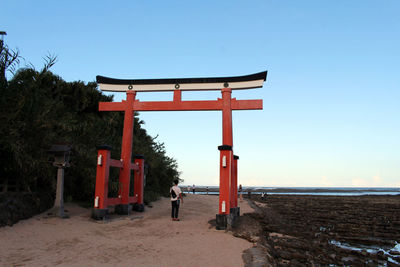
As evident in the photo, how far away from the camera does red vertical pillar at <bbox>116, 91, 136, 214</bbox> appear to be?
36.0 ft

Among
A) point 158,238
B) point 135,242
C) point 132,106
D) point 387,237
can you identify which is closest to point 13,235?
point 135,242

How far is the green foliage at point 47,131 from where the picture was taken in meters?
8.09

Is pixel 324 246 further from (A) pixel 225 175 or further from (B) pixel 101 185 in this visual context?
(B) pixel 101 185

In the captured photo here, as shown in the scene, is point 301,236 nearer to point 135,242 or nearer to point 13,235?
point 135,242

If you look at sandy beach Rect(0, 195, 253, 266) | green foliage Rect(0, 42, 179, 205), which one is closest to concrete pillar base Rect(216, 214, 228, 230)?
sandy beach Rect(0, 195, 253, 266)

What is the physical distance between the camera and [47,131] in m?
9.03

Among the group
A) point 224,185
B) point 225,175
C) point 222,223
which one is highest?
point 225,175

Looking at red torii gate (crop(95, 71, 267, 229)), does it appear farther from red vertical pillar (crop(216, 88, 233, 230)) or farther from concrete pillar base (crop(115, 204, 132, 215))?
red vertical pillar (crop(216, 88, 233, 230))

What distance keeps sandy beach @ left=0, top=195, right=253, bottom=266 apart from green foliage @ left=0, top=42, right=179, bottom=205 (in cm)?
154

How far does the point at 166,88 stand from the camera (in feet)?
37.3

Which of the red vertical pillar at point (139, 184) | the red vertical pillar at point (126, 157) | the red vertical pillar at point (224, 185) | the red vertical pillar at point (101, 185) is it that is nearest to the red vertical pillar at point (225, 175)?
the red vertical pillar at point (224, 185)

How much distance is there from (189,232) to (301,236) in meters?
3.98

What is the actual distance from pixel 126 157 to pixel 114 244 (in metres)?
5.12

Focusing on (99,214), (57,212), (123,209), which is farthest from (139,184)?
(57,212)
